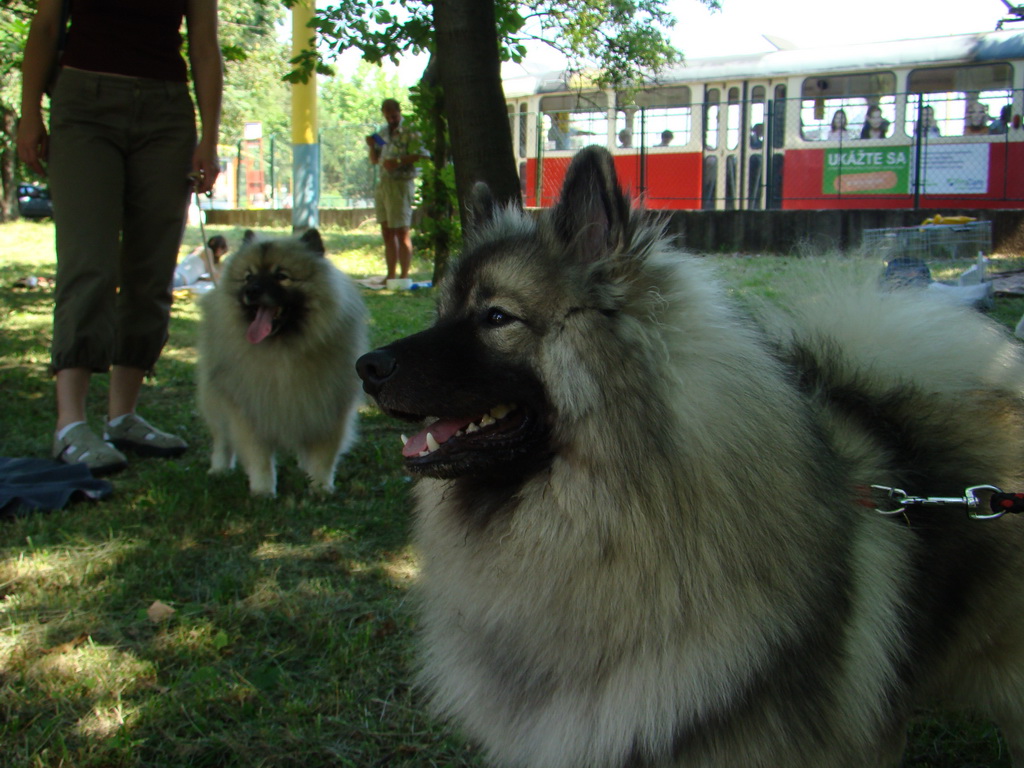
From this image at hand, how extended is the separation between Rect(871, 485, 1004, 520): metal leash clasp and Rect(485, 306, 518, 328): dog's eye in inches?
35.8

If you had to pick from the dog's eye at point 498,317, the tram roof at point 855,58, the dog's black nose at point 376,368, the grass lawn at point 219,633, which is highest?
the tram roof at point 855,58

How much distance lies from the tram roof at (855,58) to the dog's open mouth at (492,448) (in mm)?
13882

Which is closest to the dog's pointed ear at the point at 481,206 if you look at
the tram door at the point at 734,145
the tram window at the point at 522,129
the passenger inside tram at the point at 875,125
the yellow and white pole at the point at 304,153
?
the tram door at the point at 734,145

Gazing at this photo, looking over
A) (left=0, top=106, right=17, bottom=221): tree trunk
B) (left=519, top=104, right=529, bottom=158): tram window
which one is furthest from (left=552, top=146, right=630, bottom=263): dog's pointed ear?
(left=0, top=106, right=17, bottom=221): tree trunk

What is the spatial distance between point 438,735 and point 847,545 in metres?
1.25

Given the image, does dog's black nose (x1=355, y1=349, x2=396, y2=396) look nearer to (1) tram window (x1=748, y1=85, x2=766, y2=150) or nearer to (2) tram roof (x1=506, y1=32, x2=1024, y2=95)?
(2) tram roof (x1=506, y1=32, x2=1024, y2=95)

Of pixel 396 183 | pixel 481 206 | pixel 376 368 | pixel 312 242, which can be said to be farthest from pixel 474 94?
pixel 396 183

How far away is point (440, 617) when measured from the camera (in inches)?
82.0

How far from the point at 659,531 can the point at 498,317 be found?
1.96ft

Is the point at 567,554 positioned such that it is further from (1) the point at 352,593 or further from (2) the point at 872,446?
(1) the point at 352,593

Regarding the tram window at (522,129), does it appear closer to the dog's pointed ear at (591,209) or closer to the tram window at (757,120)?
the tram window at (757,120)

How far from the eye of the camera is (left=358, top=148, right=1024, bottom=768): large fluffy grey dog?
174cm

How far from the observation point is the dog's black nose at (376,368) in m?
1.90

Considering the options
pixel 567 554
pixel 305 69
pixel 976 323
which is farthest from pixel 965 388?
pixel 305 69
